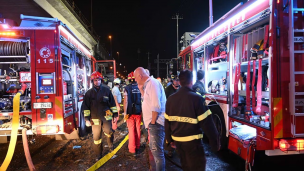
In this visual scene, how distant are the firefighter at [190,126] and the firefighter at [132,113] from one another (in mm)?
2302

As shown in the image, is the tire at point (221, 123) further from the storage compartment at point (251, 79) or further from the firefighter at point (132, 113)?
the firefighter at point (132, 113)

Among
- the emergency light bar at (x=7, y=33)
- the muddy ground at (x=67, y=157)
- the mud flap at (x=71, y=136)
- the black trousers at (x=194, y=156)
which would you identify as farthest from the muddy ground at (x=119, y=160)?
the emergency light bar at (x=7, y=33)

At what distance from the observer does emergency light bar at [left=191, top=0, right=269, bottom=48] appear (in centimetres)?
310

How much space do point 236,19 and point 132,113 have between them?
2.82 meters

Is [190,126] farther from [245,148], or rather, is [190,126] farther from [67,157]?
[67,157]

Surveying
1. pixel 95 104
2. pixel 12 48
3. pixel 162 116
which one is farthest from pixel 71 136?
pixel 162 116

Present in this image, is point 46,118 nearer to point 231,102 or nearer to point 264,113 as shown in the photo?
point 231,102

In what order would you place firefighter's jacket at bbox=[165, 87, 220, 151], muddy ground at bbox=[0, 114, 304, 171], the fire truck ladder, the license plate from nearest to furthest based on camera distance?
firefighter's jacket at bbox=[165, 87, 220, 151], the fire truck ladder, muddy ground at bbox=[0, 114, 304, 171], the license plate

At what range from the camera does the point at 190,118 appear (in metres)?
2.32

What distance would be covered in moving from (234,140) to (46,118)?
143 inches

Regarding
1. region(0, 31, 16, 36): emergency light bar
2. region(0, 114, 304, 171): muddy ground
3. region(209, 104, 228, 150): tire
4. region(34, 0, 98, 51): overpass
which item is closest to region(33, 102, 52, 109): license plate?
region(0, 114, 304, 171): muddy ground

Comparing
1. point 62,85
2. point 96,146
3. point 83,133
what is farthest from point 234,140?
point 83,133

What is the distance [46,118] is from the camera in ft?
13.7

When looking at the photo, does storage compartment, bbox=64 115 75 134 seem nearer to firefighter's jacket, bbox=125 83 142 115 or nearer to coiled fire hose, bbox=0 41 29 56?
firefighter's jacket, bbox=125 83 142 115
